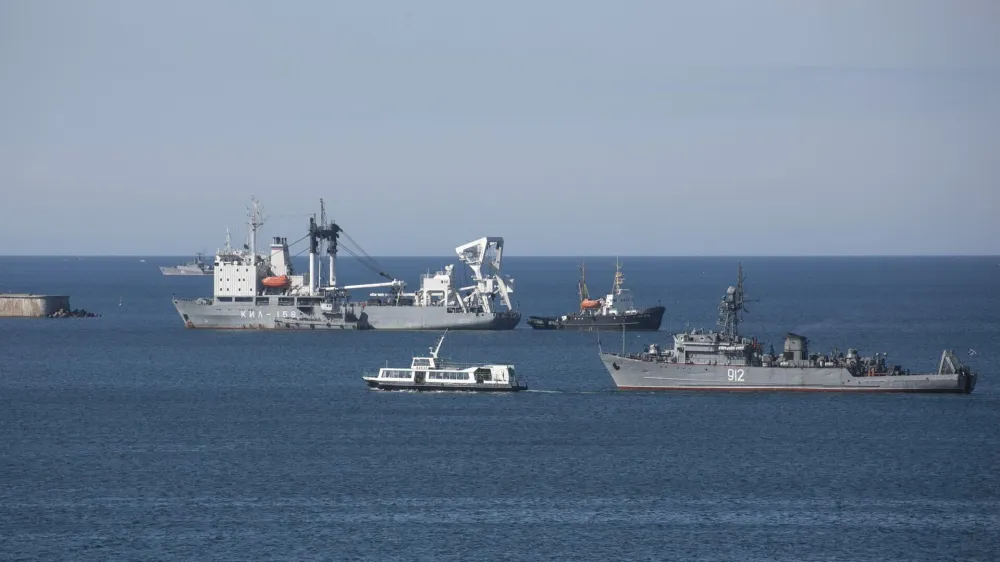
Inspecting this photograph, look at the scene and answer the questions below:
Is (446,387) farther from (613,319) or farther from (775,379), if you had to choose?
(613,319)

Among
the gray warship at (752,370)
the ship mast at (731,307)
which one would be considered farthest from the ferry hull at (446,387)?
the ship mast at (731,307)

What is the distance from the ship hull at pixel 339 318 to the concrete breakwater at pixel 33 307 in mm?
31719

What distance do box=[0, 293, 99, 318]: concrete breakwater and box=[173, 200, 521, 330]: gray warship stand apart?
30146mm

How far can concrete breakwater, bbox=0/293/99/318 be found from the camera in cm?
17525

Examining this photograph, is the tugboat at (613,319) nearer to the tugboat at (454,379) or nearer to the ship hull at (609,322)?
the ship hull at (609,322)

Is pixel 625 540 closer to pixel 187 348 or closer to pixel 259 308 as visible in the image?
pixel 187 348

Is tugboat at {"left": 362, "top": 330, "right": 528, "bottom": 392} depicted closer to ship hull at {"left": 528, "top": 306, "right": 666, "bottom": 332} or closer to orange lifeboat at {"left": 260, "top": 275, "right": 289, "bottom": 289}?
ship hull at {"left": 528, "top": 306, "right": 666, "bottom": 332}

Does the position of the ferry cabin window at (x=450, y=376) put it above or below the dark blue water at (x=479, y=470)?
above

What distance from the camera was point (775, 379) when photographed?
90875mm

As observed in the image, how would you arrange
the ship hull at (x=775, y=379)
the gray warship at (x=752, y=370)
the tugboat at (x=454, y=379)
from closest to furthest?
the ship hull at (x=775, y=379), the gray warship at (x=752, y=370), the tugboat at (x=454, y=379)

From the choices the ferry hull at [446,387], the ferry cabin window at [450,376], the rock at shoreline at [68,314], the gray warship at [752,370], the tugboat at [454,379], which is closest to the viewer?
the gray warship at [752,370]

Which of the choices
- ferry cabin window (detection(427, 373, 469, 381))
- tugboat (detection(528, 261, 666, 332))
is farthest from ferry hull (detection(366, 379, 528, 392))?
tugboat (detection(528, 261, 666, 332))

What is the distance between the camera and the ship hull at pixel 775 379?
295ft

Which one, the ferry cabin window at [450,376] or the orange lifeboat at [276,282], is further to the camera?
the orange lifeboat at [276,282]
